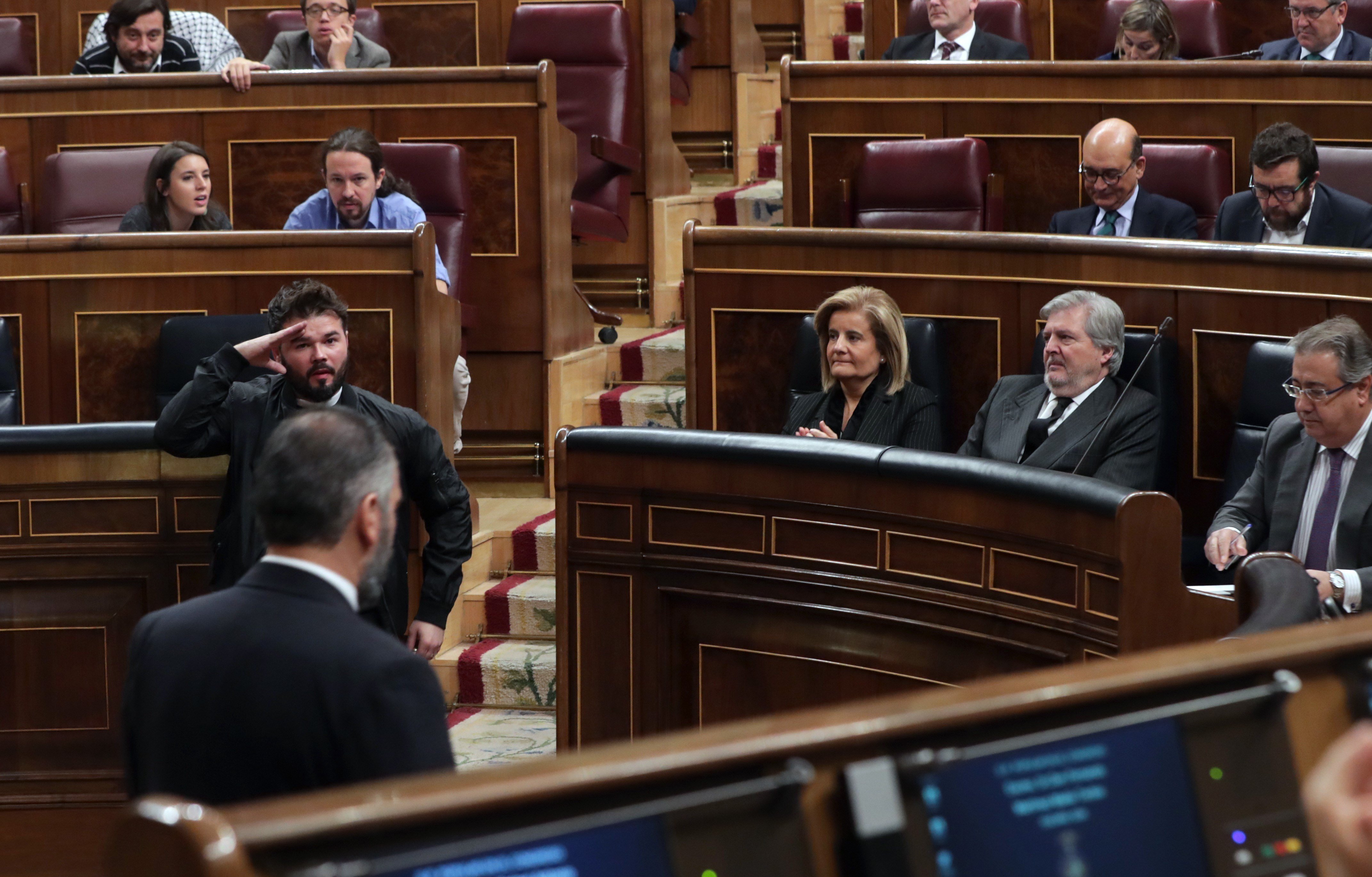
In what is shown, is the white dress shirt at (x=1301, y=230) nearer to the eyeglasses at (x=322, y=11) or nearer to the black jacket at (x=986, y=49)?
the black jacket at (x=986, y=49)

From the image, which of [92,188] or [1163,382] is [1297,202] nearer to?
[1163,382]

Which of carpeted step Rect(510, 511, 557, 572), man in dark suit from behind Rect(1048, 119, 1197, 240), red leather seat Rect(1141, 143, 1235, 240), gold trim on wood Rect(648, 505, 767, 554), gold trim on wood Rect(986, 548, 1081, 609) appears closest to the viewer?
gold trim on wood Rect(986, 548, 1081, 609)

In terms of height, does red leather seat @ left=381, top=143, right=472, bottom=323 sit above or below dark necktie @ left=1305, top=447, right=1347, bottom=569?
above

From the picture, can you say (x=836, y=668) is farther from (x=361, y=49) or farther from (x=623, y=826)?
(x=361, y=49)

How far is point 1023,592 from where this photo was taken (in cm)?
132

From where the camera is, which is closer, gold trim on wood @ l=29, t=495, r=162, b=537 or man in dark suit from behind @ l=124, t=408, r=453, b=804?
man in dark suit from behind @ l=124, t=408, r=453, b=804

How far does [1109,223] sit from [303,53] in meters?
1.50

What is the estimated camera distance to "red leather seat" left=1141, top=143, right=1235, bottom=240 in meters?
2.34

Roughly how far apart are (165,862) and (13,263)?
74.1 inches

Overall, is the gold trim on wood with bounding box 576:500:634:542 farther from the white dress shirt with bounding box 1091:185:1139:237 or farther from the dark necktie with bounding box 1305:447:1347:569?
the white dress shirt with bounding box 1091:185:1139:237

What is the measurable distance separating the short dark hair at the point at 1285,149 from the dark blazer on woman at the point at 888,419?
54cm

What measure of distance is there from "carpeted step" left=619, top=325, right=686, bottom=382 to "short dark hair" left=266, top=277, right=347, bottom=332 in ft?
3.74

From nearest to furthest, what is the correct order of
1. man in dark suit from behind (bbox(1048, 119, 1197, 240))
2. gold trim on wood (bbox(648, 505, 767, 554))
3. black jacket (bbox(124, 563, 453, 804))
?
black jacket (bbox(124, 563, 453, 804)) → gold trim on wood (bbox(648, 505, 767, 554)) → man in dark suit from behind (bbox(1048, 119, 1197, 240))

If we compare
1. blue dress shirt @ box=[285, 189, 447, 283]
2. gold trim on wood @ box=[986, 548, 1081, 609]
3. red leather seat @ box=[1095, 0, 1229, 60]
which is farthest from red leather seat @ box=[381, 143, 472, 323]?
gold trim on wood @ box=[986, 548, 1081, 609]
